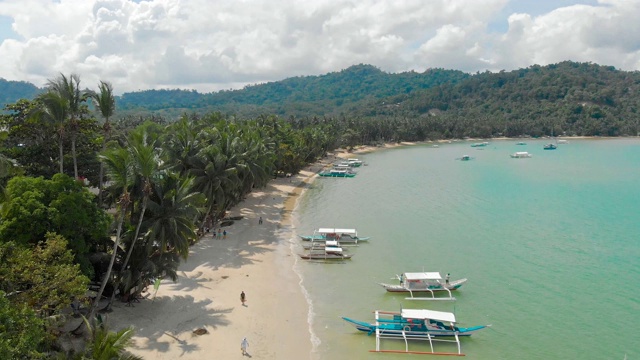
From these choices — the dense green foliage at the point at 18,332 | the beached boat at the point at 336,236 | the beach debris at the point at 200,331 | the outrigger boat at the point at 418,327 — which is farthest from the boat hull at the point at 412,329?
the beached boat at the point at 336,236

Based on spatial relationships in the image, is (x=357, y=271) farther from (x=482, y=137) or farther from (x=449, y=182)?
(x=482, y=137)

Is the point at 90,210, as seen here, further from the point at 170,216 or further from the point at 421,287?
the point at 421,287

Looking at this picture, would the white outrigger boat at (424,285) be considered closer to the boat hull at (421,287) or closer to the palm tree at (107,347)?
the boat hull at (421,287)

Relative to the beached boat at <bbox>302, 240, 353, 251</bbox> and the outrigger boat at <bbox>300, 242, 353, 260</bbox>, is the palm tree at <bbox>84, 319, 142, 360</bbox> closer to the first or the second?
the outrigger boat at <bbox>300, 242, 353, 260</bbox>

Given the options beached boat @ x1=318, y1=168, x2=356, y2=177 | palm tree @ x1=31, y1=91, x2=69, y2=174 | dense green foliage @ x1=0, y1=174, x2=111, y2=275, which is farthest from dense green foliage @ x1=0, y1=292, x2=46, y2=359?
beached boat @ x1=318, y1=168, x2=356, y2=177

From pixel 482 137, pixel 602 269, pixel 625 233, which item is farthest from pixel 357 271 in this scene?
pixel 482 137
